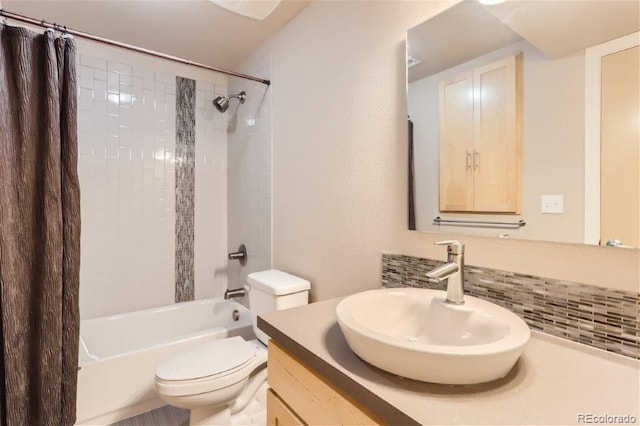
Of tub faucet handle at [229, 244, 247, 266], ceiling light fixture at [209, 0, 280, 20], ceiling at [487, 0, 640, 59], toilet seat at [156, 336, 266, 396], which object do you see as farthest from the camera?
tub faucet handle at [229, 244, 247, 266]

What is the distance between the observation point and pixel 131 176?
2.30 m

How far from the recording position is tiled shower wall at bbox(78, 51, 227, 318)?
84.7 inches

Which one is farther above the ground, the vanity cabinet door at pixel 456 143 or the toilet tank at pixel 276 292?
the vanity cabinet door at pixel 456 143

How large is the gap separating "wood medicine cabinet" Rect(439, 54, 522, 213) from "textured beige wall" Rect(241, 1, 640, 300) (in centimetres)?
14

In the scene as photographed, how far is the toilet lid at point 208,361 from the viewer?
4.40 feet

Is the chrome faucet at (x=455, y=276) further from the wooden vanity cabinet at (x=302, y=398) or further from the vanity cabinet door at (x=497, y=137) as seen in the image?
the wooden vanity cabinet at (x=302, y=398)

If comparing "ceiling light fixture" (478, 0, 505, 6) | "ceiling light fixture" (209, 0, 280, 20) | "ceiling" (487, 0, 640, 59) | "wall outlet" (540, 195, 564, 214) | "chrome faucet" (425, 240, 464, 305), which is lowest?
"chrome faucet" (425, 240, 464, 305)

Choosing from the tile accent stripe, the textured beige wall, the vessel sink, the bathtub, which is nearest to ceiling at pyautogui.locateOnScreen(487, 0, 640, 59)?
the textured beige wall

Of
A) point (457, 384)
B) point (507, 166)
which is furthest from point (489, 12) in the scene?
point (457, 384)

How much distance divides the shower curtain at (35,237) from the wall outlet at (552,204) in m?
1.67

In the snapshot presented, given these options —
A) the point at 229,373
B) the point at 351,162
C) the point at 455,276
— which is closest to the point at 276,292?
the point at 229,373

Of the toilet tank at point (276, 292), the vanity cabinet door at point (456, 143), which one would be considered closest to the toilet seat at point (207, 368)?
the toilet tank at point (276, 292)

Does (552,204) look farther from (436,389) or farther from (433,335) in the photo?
(436,389)

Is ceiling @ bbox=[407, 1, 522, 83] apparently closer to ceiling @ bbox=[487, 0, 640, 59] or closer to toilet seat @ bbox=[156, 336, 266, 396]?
ceiling @ bbox=[487, 0, 640, 59]
